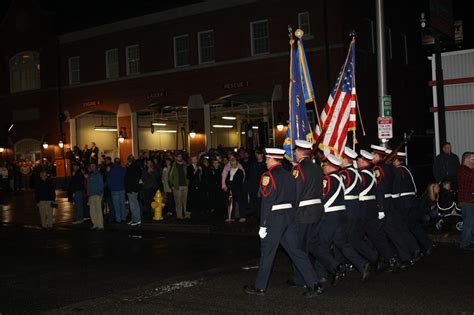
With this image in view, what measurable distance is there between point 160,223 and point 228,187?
2.26 meters

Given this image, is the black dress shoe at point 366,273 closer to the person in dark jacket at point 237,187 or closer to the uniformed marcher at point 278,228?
the uniformed marcher at point 278,228

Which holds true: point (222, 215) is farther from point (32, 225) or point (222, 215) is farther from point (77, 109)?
point (77, 109)

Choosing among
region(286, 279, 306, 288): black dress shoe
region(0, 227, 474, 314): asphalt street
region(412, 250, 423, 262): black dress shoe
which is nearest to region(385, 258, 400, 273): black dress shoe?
region(0, 227, 474, 314): asphalt street

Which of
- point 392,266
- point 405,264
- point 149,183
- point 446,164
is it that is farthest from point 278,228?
point 149,183

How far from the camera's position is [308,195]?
8.63m

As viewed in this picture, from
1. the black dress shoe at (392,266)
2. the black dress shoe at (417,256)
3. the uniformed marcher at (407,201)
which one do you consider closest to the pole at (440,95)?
the uniformed marcher at (407,201)

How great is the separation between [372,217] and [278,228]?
2.13 metres

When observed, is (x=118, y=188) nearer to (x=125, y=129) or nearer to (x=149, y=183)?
(x=149, y=183)

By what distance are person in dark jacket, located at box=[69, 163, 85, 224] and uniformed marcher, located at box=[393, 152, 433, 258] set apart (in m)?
11.2

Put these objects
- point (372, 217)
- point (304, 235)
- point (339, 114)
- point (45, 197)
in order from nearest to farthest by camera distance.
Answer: point (304, 235) → point (372, 217) → point (339, 114) → point (45, 197)

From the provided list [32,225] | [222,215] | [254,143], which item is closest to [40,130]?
[254,143]

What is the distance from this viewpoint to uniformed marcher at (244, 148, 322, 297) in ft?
27.4

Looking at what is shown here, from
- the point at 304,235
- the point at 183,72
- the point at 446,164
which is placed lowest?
the point at 304,235

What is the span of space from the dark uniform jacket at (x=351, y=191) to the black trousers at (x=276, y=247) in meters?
1.26
